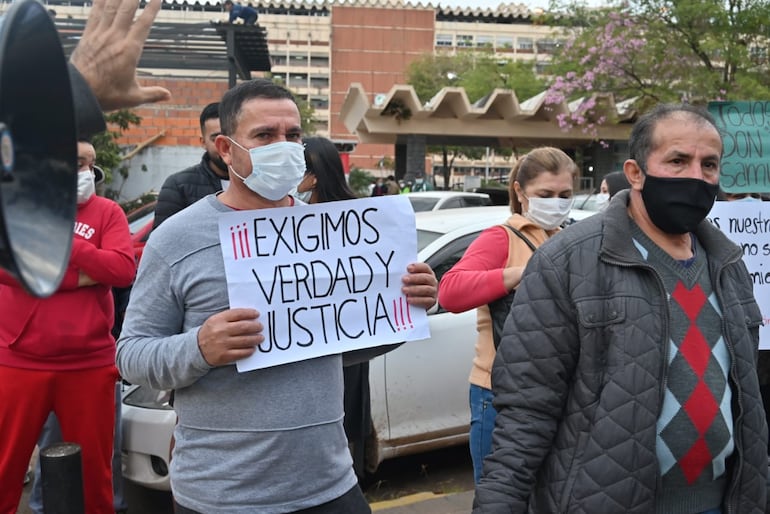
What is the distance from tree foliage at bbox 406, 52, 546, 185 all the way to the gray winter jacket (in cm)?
3265

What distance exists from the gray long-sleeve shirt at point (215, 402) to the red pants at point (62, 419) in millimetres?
1335

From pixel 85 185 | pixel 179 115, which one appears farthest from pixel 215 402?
pixel 179 115

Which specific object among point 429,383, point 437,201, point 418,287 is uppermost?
point 418,287

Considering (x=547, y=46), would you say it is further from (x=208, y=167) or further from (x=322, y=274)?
(x=322, y=274)

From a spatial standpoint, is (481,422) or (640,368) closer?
(640,368)

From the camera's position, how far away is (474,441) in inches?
127

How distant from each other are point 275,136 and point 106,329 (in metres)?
1.67

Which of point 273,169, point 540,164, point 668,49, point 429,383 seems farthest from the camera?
point 668,49

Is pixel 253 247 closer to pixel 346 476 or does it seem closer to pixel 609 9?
pixel 346 476

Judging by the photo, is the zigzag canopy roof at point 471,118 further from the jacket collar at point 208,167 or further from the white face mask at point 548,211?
the white face mask at point 548,211

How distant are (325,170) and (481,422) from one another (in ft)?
4.32

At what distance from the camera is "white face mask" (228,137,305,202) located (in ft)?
7.38

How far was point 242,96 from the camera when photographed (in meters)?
2.28

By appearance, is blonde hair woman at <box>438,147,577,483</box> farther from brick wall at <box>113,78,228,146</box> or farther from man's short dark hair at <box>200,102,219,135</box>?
brick wall at <box>113,78,228,146</box>
